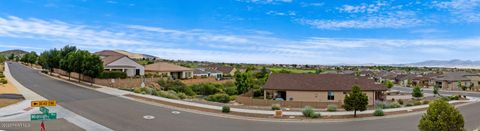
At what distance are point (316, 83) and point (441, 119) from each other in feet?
86.4

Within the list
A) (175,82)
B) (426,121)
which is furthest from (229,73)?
(426,121)

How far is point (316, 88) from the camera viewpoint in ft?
133

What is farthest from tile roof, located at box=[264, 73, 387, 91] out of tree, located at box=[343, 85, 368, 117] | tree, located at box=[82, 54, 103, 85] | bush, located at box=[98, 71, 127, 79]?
tree, located at box=[82, 54, 103, 85]

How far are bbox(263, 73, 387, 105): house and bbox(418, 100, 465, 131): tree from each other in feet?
75.5

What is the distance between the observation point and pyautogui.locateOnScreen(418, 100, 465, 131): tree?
15.6 meters

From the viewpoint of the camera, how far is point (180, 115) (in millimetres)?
25734

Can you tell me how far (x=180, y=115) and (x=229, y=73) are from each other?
246 feet

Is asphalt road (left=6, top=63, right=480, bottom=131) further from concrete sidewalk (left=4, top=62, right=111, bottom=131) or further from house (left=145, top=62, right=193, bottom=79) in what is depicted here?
house (left=145, top=62, right=193, bottom=79)

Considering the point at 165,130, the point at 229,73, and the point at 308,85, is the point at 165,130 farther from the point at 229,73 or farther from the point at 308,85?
the point at 229,73

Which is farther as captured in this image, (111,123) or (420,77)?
(420,77)

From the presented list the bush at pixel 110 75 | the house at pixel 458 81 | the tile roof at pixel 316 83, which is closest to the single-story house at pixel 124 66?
the bush at pixel 110 75

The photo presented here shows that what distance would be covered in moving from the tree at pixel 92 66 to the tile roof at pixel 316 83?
24.6 m

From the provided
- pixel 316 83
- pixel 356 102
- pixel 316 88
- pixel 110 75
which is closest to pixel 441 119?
pixel 356 102

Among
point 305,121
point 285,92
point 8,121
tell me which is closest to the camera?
point 8,121
